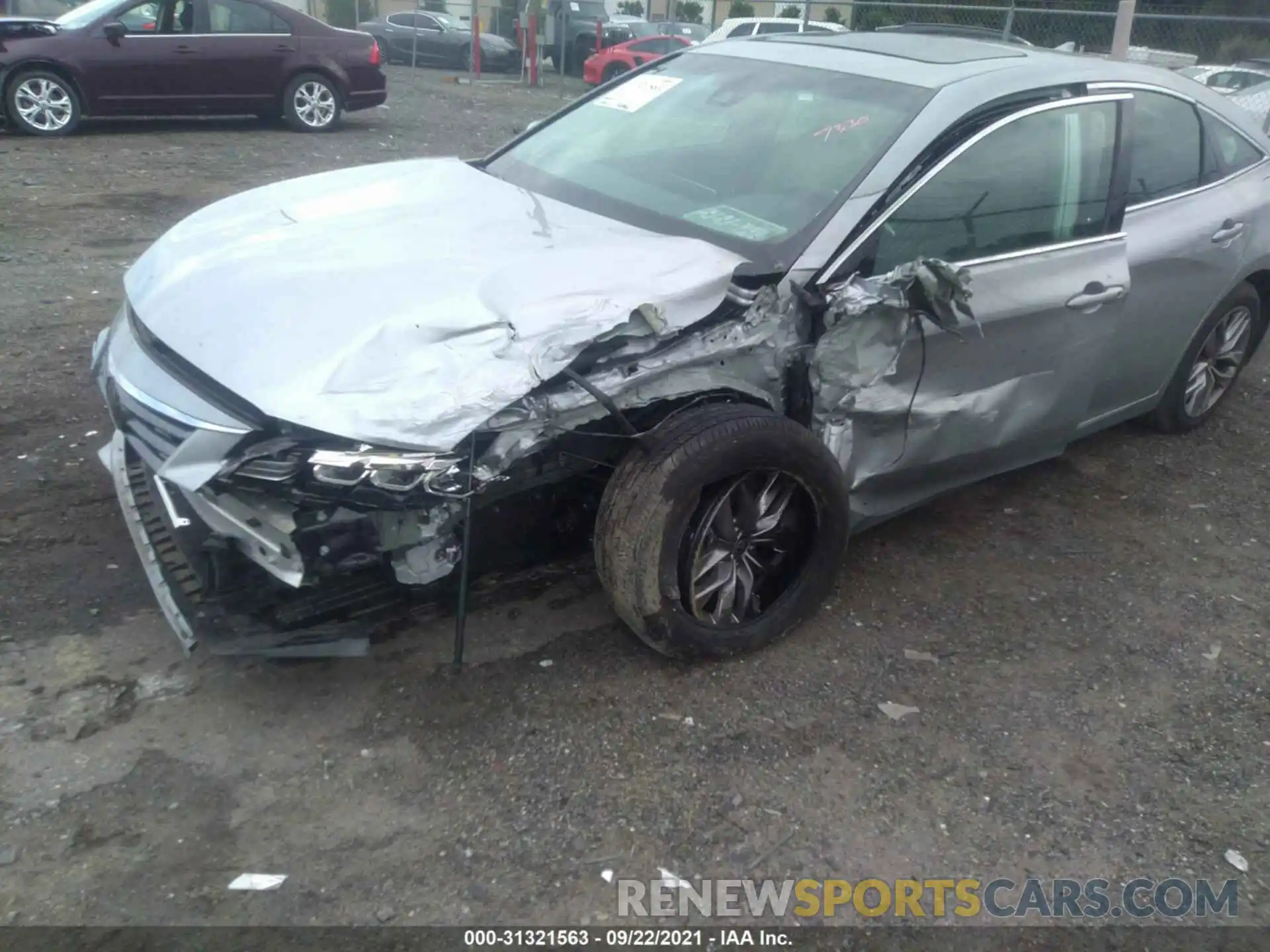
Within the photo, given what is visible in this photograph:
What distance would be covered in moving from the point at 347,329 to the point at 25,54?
947cm

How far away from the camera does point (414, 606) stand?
3008mm

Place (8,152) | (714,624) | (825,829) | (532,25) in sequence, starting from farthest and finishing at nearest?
(532,25), (8,152), (714,624), (825,829)

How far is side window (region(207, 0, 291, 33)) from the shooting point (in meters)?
10.9

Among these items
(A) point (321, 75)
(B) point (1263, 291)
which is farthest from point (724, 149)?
(A) point (321, 75)

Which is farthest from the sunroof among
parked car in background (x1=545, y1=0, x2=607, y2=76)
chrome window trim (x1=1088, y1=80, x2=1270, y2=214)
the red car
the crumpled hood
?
parked car in background (x1=545, y1=0, x2=607, y2=76)

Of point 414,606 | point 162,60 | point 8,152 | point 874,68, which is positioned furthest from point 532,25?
point 414,606

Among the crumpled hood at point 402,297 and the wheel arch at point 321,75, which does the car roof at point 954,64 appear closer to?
the crumpled hood at point 402,297

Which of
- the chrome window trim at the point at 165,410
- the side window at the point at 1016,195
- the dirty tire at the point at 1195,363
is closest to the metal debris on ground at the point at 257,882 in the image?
the chrome window trim at the point at 165,410

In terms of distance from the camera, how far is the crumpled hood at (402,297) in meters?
2.60

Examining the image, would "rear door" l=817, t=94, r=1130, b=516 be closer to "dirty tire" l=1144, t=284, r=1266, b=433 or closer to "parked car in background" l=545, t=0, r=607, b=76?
"dirty tire" l=1144, t=284, r=1266, b=433

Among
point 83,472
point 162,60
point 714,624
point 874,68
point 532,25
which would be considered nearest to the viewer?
point 714,624

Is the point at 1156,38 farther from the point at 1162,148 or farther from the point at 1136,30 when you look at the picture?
the point at 1162,148

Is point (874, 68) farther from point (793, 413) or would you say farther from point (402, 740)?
point (402, 740)

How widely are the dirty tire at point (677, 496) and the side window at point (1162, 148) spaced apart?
6.43 feet
